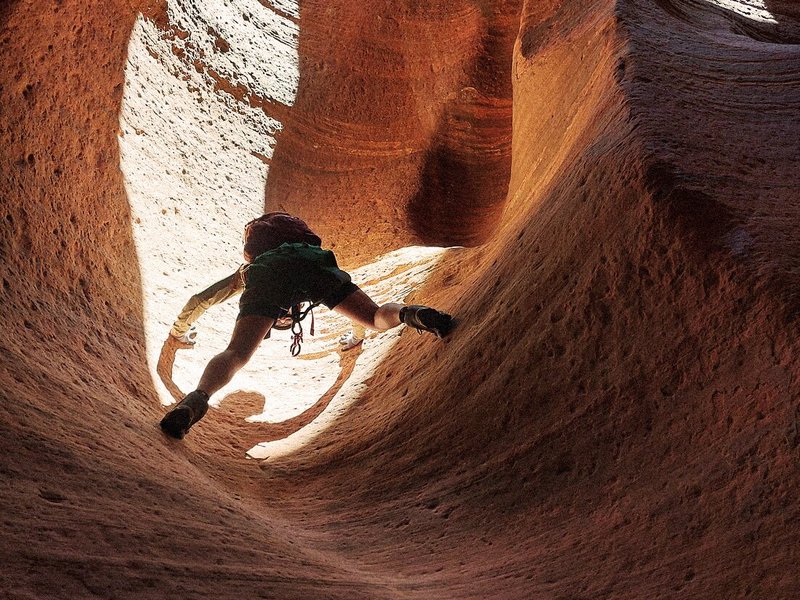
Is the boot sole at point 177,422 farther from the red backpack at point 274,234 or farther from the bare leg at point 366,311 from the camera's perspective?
the red backpack at point 274,234

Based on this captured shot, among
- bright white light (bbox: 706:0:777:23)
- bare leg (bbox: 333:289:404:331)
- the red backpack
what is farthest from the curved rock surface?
the red backpack

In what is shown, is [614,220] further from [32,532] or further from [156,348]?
[156,348]

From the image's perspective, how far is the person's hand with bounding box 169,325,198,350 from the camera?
14.3 feet

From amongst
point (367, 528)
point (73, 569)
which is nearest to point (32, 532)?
point (73, 569)

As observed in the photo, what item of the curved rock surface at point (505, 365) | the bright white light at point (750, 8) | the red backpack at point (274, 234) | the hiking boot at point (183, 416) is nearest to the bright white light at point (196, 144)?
the curved rock surface at point (505, 365)

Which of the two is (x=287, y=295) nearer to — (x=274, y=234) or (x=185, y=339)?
(x=274, y=234)

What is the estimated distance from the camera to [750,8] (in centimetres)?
539

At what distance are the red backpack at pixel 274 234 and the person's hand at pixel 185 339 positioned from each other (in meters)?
0.65

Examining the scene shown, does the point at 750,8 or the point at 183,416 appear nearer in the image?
the point at 183,416

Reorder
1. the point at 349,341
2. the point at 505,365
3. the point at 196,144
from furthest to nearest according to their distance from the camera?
the point at 196,144
the point at 349,341
the point at 505,365

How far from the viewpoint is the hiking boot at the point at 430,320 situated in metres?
3.53

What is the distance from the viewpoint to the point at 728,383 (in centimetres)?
221

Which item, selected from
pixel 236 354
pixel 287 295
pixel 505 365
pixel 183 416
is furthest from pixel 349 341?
pixel 505 365

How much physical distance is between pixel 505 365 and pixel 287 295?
1406 mm
